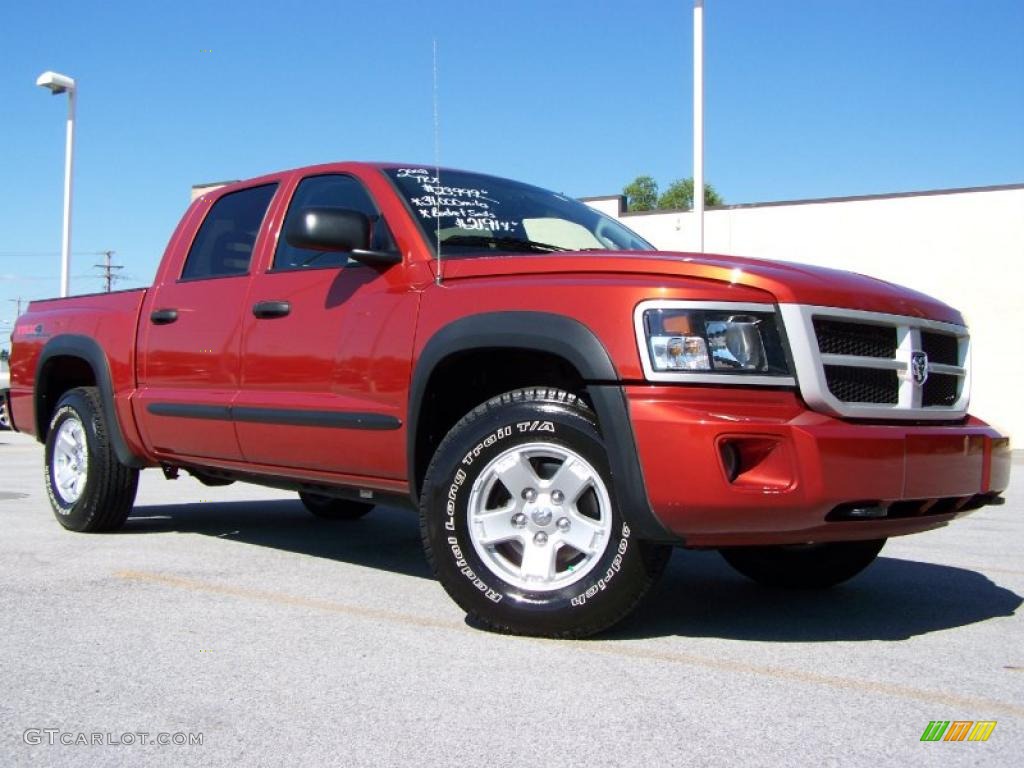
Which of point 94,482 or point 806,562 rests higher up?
point 94,482

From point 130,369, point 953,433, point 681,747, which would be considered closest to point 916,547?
point 953,433

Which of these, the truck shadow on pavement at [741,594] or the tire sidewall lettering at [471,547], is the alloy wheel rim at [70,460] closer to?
the truck shadow on pavement at [741,594]

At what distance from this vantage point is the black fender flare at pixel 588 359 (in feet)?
11.5

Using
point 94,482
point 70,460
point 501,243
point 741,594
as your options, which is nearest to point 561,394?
point 501,243

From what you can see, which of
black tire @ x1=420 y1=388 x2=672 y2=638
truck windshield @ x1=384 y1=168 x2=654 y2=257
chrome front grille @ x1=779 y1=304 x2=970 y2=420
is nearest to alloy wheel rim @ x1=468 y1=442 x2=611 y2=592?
black tire @ x1=420 y1=388 x2=672 y2=638

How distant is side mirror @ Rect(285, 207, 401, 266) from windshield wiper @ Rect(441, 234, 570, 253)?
284 millimetres

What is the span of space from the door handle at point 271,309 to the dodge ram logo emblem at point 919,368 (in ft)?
8.64

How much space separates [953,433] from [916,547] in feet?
8.75

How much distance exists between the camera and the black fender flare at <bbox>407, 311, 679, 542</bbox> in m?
3.51

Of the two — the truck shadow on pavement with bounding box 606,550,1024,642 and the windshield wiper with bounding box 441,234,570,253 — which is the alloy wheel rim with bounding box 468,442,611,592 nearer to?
the truck shadow on pavement with bounding box 606,550,1024,642

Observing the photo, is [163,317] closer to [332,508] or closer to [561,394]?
[332,508]

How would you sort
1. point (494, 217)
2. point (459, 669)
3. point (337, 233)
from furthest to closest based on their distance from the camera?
1. point (494, 217)
2. point (337, 233)
3. point (459, 669)

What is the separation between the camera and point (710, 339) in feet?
11.7

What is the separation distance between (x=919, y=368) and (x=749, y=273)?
790 mm
